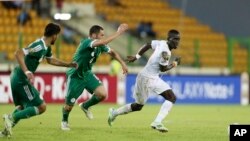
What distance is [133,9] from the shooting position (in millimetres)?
39906

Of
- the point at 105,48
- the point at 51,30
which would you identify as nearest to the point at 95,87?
the point at 105,48

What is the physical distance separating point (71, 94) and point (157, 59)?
82.0 inches

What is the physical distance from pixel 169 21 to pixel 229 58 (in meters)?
6.17

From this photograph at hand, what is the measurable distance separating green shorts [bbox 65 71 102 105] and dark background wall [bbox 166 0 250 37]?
23.2 metres

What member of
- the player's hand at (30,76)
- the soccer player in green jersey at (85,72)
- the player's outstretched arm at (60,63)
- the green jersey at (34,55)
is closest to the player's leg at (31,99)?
→ the green jersey at (34,55)

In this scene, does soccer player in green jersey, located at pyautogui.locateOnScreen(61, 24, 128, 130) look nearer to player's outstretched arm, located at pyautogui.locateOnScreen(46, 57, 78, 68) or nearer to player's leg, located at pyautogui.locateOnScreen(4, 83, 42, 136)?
player's outstretched arm, located at pyautogui.locateOnScreen(46, 57, 78, 68)

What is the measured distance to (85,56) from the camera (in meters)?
17.9

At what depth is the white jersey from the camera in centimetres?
1731

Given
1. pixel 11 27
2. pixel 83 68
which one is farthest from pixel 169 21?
pixel 83 68

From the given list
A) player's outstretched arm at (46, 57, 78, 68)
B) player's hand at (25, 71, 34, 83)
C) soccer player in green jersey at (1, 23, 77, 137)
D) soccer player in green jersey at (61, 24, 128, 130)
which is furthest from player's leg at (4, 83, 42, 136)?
soccer player in green jersey at (61, 24, 128, 130)

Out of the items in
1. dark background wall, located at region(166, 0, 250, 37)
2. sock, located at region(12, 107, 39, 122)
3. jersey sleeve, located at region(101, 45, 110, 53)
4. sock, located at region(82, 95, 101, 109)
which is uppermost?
dark background wall, located at region(166, 0, 250, 37)

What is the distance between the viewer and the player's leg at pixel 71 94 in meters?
17.6

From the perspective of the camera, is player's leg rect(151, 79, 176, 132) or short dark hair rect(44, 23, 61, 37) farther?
player's leg rect(151, 79, 176, 132)

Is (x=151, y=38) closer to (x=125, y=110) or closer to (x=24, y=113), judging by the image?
(x=125, y=110)
